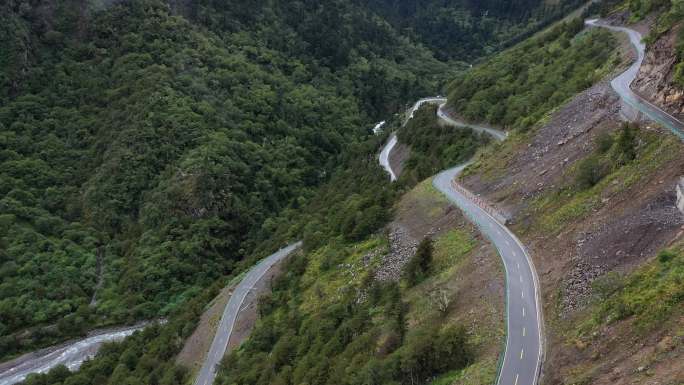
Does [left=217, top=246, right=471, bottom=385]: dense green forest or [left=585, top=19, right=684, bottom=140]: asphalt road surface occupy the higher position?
[left=585, top=19, right=684, bottom=140]: asphalt road surface

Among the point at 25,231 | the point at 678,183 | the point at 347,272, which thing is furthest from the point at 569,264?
the point at 25,231

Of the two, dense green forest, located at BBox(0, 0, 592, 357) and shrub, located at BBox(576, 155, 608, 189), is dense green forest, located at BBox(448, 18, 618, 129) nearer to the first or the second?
dense green forest, located at BBox(0, 0, 592, 357)

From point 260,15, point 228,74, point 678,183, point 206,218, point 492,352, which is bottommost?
point 492,352

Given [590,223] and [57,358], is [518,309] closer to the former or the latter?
[590,223]

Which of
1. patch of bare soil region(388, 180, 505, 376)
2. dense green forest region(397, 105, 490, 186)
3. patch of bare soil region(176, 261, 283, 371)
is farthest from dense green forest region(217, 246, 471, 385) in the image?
dense green forest region(397, 105, 490, 186)

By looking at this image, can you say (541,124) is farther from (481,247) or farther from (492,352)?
(492,352)
